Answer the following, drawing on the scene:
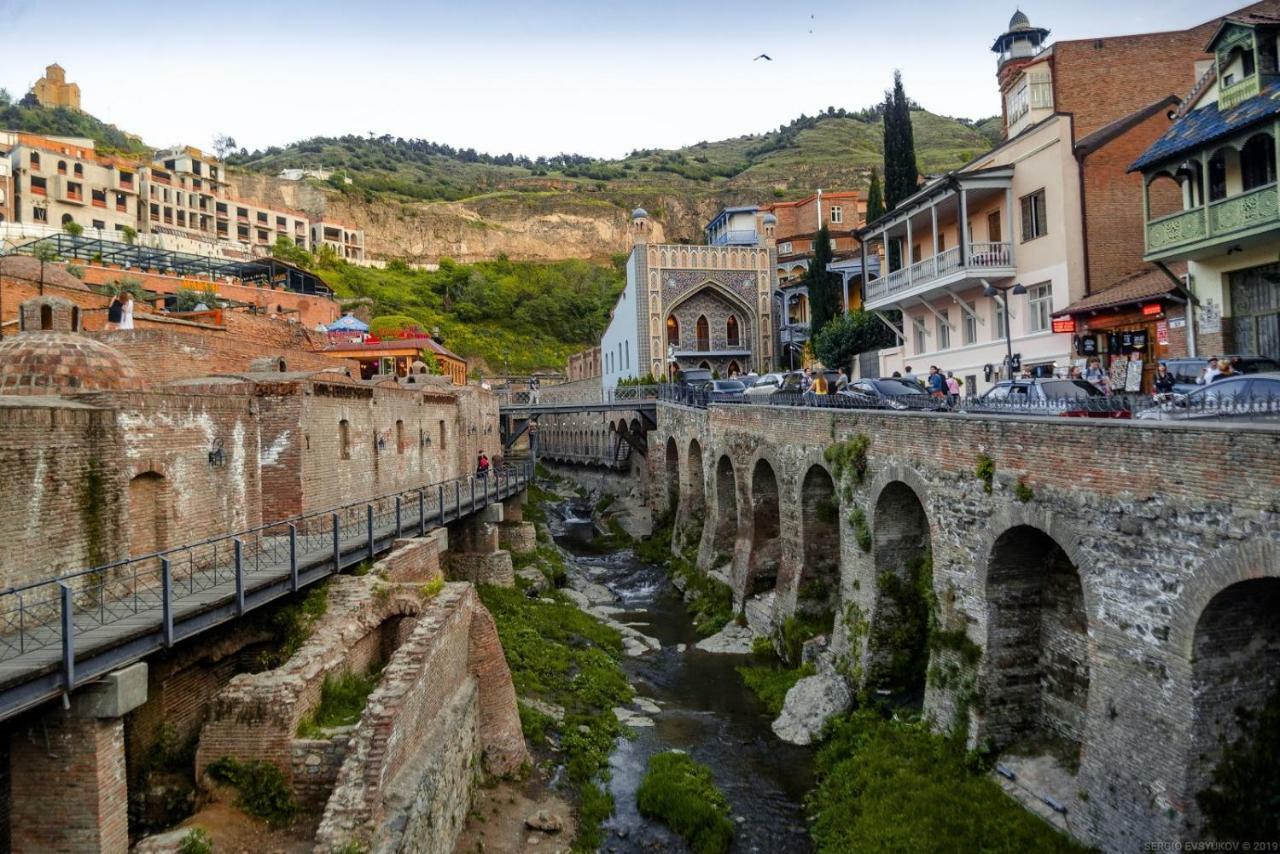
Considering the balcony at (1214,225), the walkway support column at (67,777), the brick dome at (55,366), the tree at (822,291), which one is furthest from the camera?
the tree at (822,291)

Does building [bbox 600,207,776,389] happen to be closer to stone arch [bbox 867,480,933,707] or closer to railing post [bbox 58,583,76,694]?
stone arch [bbox 867,480,933,707]

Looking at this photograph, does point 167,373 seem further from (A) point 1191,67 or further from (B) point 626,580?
(A) point 1191,67

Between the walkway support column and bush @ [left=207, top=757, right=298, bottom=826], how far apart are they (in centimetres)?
120

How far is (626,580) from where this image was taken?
30.0 m

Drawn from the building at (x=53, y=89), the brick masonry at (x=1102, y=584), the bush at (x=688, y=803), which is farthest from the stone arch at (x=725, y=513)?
the building at (x=53, y=89)

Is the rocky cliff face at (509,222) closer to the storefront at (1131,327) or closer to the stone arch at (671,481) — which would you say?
the stone arch at (671,481)

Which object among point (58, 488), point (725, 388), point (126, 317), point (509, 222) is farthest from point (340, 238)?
point (58, 488)

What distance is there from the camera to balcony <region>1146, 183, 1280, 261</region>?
15.3 metres

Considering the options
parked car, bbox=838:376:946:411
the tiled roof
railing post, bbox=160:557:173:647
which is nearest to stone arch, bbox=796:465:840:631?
parked car, bbox=838:376:946:411

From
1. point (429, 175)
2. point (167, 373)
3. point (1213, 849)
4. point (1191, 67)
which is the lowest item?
point (1213, 849)

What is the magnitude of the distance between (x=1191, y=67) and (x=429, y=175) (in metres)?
128

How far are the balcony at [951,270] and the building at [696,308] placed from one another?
64.5 feet

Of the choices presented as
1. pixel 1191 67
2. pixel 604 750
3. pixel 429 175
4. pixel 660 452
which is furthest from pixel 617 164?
pixel 604 750

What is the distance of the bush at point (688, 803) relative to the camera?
39.2ft
